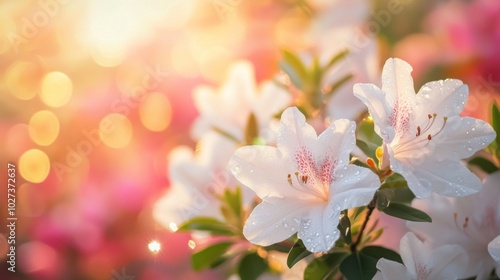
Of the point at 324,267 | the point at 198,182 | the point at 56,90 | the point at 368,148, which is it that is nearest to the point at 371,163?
the point at 368,148

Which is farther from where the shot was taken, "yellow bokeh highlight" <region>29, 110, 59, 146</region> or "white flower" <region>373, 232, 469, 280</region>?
"yellow bokeh highlight" <region>29, 110, 59, 146</region>

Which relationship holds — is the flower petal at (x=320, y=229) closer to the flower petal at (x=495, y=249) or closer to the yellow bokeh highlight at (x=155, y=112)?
the flower petal at (x=495, y=249)

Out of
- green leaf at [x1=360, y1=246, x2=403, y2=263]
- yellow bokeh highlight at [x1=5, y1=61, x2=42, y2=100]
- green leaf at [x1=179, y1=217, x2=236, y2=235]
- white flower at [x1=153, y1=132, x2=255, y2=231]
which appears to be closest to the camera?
green leaf at [x1=360, y1=246, x2=403, y2=263]

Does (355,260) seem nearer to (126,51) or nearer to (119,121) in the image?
(119,121)

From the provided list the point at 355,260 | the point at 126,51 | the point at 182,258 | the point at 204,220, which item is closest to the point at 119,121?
the point at 126,51

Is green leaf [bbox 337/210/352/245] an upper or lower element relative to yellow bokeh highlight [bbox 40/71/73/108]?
upper

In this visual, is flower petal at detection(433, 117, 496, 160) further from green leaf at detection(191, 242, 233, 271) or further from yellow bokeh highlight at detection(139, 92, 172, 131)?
yellow bokeh highlight at detection(139, 92, 172, 131)

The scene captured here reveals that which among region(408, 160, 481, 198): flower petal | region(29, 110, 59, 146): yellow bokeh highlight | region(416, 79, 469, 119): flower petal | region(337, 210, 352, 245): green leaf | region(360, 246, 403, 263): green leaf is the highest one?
region(416, 79, 469, 119): flower petal

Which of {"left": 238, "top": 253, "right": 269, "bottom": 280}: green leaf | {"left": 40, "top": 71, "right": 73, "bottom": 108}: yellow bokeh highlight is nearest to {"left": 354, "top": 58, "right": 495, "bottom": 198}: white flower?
{"left": 238, "top": 253, "right": 269, "bottom": 280}: green leaf
